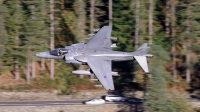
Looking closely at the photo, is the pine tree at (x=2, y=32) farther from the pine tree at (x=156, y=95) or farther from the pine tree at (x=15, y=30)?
the pine tree at (x=156, y=95)

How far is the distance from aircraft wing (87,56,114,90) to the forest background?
16.2 meters

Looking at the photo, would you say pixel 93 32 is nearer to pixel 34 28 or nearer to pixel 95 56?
pixel 34 28

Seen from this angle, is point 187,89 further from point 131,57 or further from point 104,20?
point 131,57

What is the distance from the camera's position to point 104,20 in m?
75.4

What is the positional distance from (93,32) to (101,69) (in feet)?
73.8

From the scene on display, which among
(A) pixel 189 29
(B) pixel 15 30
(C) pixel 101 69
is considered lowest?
(C) pixel 101 69

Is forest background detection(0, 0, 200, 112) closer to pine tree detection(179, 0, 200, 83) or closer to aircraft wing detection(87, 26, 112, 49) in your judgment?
pine tree detection(179, 0, 200, 83)

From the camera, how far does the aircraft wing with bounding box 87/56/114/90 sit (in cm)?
4881

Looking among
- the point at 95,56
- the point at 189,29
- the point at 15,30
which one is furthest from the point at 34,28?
the point at 189,29

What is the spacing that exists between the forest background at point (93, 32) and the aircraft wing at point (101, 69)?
53.2 ft

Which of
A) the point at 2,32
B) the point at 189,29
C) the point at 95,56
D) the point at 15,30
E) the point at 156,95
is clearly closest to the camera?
the point at 95,56

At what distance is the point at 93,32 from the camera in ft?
237

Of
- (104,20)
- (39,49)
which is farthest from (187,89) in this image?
(39,49)

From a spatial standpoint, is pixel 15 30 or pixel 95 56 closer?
pixel 95 56
